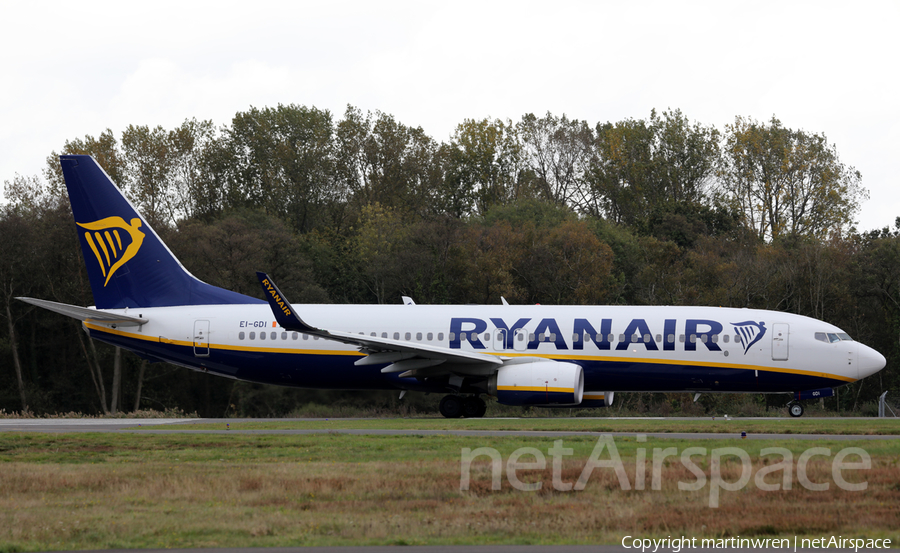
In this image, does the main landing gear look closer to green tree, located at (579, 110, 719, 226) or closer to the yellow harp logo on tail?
the yellow harp logo on tail

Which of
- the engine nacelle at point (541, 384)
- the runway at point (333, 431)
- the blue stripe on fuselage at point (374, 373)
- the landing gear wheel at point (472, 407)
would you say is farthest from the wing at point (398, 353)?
the runway at point (333, 431)

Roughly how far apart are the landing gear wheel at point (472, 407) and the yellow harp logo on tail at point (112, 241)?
1111 centimetres

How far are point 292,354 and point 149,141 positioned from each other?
43.0 m

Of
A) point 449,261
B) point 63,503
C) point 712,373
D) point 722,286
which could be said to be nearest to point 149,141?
point 449,261

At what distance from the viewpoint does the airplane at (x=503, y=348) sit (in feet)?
83.6

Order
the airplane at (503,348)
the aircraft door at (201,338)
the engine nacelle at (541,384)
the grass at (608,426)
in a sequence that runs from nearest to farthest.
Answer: the grass at (608,426)
the engine nacelle at (541,384)
the airplane at (503,348)
the aircraft door at (201,338)

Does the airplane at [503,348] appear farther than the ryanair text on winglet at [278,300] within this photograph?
Yes

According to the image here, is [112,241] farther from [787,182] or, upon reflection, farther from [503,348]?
[787,182]

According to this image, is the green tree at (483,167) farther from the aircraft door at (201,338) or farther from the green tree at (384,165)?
the aircraft door at (201,338)

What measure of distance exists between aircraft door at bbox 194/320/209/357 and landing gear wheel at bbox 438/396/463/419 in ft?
23.5

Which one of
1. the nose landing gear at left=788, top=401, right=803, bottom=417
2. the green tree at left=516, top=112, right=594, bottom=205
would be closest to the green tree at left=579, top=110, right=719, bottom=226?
the green tree at left=516, top=112, right=594, bottom=205

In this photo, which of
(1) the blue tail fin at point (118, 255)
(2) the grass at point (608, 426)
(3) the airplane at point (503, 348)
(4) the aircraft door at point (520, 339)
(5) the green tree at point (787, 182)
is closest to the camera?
(2) the grass at point (608, 426)

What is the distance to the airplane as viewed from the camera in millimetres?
25484

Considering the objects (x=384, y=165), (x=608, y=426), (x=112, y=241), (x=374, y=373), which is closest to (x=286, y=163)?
(x=384, y=165)
